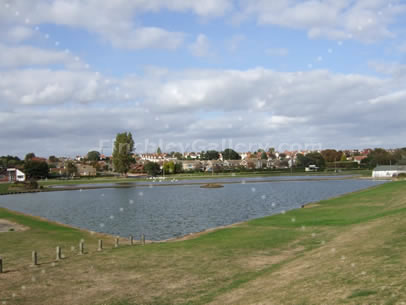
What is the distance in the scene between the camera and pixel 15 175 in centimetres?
17775

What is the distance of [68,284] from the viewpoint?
1844cm

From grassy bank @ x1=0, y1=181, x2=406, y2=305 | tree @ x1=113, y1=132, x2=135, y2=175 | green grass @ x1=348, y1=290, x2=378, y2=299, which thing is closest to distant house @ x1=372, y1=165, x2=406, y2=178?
tree @ x1=113, y1=132, x2=135, y2=175

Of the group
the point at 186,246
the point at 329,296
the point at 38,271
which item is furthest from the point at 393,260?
the point at 38,271

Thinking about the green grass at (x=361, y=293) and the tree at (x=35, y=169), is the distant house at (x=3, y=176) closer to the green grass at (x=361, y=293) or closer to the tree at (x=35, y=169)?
the tree at (x=35, y=169)

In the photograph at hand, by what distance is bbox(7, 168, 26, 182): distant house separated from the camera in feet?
553

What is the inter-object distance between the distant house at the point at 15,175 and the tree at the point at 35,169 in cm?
→ 353

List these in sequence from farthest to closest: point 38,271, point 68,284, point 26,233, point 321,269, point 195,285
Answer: point 26,233 → point 38,271 → point 68,284 → point 195,285 → point 321,269

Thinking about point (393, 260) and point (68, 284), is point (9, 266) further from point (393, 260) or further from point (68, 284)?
point (393, 260)

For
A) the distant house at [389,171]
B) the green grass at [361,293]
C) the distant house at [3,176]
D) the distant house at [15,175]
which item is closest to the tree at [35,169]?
the distant house at [15,175]

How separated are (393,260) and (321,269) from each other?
255 cm

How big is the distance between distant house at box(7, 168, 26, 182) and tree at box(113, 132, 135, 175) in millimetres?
38729

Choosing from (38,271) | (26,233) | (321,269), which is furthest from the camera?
(26,233)

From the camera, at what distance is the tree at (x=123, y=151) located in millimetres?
177250

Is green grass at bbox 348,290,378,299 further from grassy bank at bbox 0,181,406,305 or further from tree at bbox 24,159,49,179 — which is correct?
tree at bbox 24,159,49,179
